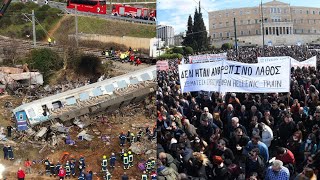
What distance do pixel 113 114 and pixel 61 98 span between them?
1.96 metres

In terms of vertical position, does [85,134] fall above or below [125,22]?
below

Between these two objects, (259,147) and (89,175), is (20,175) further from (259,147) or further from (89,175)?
(259,147)

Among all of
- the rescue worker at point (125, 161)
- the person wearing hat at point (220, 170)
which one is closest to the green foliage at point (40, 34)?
the rescue worker at point (125, 161)

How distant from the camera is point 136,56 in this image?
14.7m

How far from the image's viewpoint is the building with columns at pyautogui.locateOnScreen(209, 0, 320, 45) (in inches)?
136

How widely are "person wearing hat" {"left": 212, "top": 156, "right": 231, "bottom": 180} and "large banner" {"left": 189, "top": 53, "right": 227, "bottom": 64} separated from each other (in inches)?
29.4

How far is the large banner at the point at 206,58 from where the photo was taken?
3368 mm

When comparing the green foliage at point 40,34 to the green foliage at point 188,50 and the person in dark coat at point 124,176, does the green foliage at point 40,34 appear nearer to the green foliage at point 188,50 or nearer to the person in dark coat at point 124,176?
the person in dark coat at point 124,176

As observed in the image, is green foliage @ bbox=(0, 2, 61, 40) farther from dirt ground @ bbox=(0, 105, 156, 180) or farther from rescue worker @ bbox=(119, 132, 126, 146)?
rescue worker @ bbox=(119, 132, 126, 146)

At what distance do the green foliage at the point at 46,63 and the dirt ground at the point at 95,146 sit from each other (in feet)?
5.97

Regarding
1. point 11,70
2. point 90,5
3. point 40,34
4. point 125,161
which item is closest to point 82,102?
point 125,161

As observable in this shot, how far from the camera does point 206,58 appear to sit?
143 inches

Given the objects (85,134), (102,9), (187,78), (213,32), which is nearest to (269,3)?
(213,32)

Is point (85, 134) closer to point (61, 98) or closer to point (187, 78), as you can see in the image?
point (61, 98)
